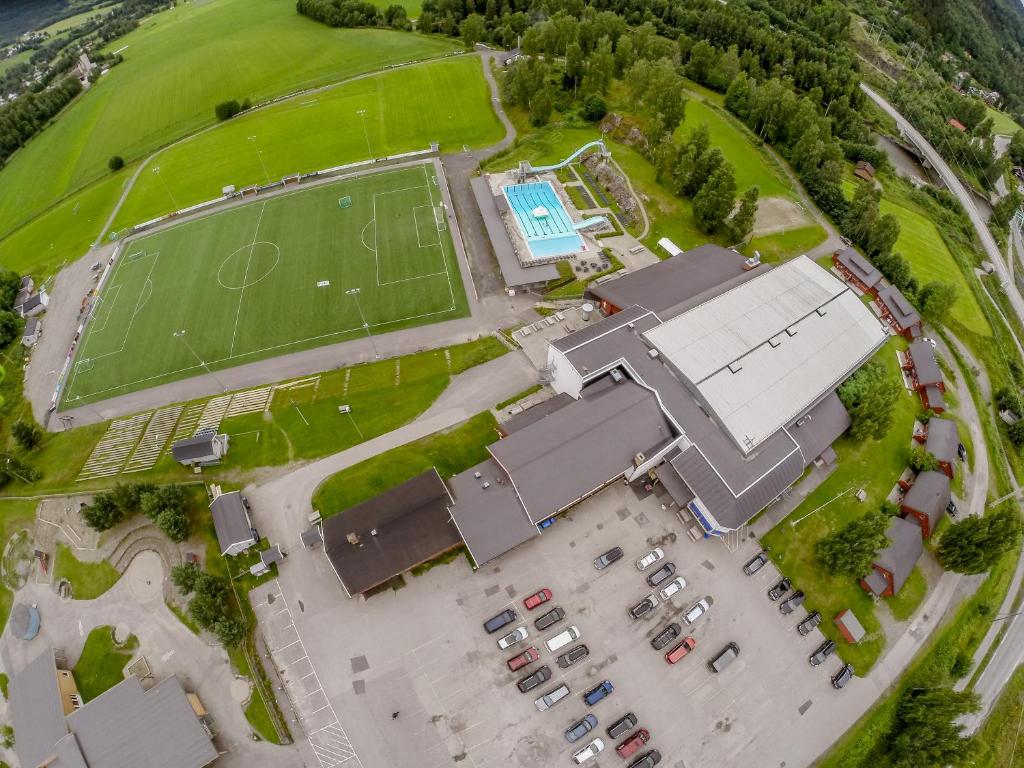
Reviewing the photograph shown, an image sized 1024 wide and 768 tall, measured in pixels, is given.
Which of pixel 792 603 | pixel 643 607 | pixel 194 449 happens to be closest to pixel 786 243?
pixel 792 603

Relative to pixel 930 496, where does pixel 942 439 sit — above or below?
above

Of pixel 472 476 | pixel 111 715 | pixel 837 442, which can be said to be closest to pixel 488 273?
pixel 472 476

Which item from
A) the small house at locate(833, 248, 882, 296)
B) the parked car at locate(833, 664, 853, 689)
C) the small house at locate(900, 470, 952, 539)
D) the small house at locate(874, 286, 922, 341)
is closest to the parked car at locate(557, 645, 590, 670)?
the parked car at locate(833, 664, 853, 689)

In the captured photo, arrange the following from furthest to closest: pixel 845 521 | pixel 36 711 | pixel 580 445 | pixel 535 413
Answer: pixel 535 413 → pixel 845 521 → pixel 580 445 → pixel 36 711

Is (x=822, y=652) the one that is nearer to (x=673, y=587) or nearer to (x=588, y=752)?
(x=673, y=587)

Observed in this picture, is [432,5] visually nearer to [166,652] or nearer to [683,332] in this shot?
[683,332]
